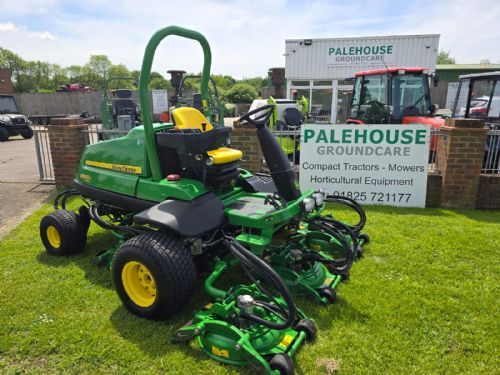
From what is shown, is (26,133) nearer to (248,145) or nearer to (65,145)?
(65,145)

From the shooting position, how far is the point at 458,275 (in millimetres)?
3588

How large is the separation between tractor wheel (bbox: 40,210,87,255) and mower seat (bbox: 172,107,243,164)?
166 cm

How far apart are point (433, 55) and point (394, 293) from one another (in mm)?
14333

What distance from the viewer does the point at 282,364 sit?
7.32 ft

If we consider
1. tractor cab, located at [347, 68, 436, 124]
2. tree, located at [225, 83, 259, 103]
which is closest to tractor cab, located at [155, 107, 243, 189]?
tractor cab, located at [347, 68, 436, 124]

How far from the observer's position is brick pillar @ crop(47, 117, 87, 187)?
6.50 metres

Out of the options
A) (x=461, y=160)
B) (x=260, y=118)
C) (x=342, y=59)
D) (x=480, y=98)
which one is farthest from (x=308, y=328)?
(x=342, y=59)

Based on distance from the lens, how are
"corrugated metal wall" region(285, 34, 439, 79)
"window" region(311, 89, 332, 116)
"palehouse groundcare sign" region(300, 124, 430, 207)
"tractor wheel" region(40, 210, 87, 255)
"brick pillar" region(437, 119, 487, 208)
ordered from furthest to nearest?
"window" region(311, 89, 332, 116) → "corrugated metal wall" region(285, 34, 439, 79) → "palehouse groundcare sign" region(300, 124, 430, 207) → "brick pillar" region(437, 119, 487, 208) → "tractor wheel" region(40, 210, 87, 255)

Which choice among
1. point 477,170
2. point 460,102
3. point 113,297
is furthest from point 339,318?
point 460,102

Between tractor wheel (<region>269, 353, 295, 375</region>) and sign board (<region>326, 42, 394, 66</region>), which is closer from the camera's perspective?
tractor wheel (<region>269, 353, 295, 375</region>)

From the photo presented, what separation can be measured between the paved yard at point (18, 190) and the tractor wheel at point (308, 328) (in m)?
4.32

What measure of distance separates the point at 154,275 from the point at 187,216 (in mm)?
524

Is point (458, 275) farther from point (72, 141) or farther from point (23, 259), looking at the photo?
point (72, 141)

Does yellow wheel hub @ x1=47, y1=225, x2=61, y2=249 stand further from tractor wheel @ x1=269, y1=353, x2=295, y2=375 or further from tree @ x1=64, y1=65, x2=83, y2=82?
tree @ x1=64, y1=65, x2=83, y2=82
